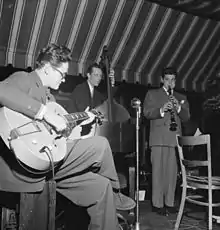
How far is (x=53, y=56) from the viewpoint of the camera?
2.55 meters

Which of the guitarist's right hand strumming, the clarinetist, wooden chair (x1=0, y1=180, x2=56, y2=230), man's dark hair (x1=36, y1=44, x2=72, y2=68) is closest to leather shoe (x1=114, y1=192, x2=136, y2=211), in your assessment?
wooden chair (x1=0, y1=180, x2=56, y2=230)

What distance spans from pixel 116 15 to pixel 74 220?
2.84m

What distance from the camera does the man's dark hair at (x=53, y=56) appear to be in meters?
2.54

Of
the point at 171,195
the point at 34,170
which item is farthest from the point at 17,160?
the point at 171,195

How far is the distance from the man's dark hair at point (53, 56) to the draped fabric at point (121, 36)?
5.53 ft

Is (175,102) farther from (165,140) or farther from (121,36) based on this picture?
(121,36)

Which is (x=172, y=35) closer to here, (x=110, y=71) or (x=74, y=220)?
(x=110, y=71)

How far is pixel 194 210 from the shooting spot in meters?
4.29

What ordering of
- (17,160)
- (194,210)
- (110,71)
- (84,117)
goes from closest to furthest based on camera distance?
1. (17,160)
2. (84,117)
3. (110,71)
4. (194,210)

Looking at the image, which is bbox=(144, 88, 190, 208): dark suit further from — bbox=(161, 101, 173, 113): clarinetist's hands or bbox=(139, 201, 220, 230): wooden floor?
bbox=(139, 201, 220, 230): wooden floor

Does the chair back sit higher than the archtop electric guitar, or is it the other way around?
the archtop electric guitar

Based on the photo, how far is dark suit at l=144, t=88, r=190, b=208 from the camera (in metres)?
4.00

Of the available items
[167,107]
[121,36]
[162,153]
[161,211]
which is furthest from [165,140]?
[121,36]

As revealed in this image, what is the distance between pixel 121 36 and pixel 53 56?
2.50m
